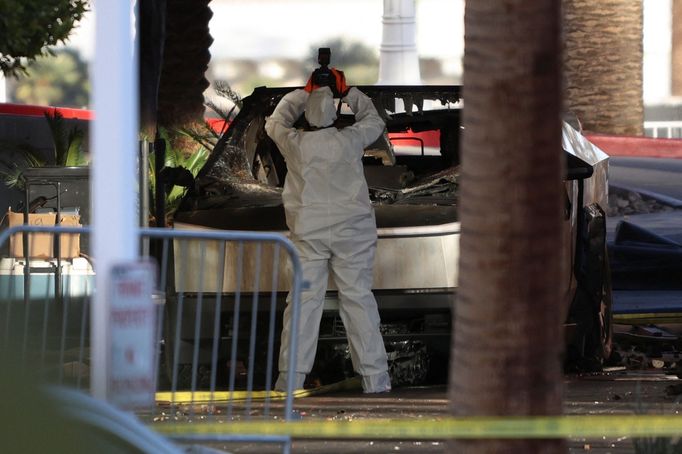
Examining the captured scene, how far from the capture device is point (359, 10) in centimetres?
3809

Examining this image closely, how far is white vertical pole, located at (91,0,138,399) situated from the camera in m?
4.29

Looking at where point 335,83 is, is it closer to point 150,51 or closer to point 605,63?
point 150,51

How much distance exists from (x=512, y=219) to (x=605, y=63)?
47.9ft

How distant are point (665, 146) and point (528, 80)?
14.7 metres

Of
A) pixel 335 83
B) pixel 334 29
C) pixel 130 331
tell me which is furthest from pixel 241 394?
pixel 334 29

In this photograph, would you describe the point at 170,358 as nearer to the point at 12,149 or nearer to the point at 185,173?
the point at 185,173

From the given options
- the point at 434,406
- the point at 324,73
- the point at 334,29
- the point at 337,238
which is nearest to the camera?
the point at 434,406

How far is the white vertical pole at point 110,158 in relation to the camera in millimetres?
4289

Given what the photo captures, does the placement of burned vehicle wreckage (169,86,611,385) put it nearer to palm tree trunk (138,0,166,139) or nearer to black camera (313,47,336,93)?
black camera (313,47,336,93)

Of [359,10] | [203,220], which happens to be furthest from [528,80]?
[359,10]

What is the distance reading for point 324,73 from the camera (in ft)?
29.8

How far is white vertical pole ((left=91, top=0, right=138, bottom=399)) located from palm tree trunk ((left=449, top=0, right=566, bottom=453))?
1.10m

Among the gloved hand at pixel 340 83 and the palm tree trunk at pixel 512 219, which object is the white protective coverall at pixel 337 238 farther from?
the palm tree trunk at pixel 512 219

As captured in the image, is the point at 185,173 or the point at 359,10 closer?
the point at 185,173
